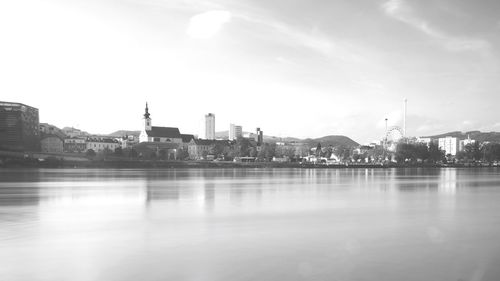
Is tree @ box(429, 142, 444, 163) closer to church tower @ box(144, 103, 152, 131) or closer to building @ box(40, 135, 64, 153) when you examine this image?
church tower @ box(144, 103, 152, 131)

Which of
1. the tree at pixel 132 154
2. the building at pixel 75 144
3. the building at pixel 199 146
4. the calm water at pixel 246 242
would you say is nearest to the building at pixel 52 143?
the building at pixel 75 144

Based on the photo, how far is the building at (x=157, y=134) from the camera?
173600 mm

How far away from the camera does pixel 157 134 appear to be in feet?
576

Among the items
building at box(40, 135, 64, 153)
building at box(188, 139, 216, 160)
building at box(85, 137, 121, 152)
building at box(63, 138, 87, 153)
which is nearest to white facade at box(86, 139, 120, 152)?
building at box(85, 137, 121, 152)

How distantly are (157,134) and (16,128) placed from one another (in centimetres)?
7453

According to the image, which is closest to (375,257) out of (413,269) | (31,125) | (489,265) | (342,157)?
(413,269)

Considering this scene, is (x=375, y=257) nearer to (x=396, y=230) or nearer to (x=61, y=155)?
(x=396, y=230)

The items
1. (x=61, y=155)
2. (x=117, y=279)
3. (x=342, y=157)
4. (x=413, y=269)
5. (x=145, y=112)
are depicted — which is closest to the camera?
(x=117, y=279)

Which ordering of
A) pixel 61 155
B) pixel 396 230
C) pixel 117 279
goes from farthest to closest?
pixel 61 155 < pixel 396 230 < pixel 117 279

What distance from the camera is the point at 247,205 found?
21828mm

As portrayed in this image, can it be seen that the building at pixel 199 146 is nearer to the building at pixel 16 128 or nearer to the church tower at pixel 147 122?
the church tower at pixel 147 122

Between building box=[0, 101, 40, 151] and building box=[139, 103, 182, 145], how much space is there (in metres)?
60.1

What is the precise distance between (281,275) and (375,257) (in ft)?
9.29

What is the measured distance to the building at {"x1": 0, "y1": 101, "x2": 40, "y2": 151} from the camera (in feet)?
328
